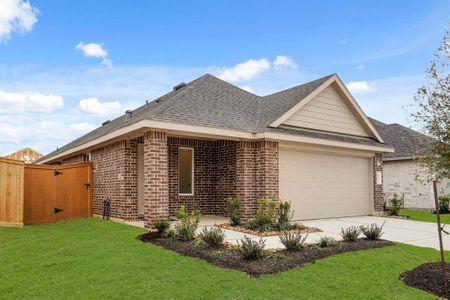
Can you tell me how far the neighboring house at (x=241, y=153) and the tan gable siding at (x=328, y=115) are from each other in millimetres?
39

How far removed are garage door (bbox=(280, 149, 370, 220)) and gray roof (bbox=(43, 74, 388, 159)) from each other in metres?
1.27

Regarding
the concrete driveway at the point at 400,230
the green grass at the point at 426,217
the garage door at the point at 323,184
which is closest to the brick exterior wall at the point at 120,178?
the garage door at the point at 323,184

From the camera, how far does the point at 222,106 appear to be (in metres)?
13.4

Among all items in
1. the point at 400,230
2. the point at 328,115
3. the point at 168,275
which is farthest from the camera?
the point at 328,115

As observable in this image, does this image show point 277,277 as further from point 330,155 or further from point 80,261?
point 330,155

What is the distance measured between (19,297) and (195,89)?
9785 millimetres

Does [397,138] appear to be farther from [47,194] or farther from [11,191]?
[11,191]

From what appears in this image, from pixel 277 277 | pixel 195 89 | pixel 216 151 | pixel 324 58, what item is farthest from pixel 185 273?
pixel 324 58

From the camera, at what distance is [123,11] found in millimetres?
13703

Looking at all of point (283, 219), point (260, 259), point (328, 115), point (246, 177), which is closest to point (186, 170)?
point (246, 177)

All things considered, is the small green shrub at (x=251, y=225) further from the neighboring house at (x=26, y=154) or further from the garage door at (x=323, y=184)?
the neighboring house at (x=26, y=154)

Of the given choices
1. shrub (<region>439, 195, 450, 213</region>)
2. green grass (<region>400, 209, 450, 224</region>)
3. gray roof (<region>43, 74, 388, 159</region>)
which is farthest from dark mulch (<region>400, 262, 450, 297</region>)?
shrub (<region>439, 195, 450, 213</region>)

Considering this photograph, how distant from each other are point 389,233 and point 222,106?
6.85 m

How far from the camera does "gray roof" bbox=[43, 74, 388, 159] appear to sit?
1117 centimetres
